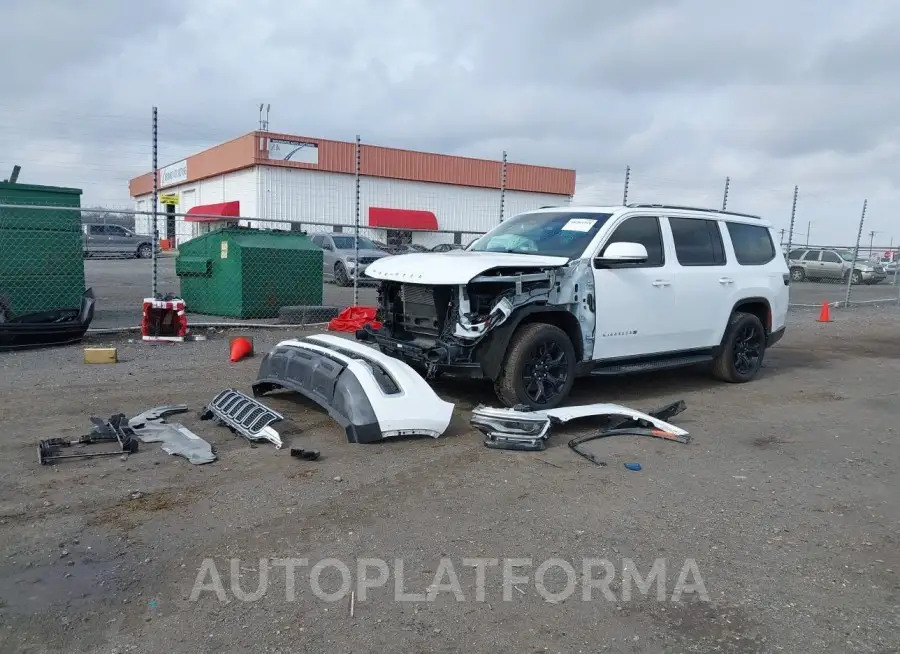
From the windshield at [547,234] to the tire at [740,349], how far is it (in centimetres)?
221

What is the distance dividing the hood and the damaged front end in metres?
0.05

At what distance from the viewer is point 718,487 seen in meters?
4.75

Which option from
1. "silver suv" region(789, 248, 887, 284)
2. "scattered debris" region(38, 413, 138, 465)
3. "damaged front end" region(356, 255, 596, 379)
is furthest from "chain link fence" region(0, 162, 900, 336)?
"silver suv" region(789, 248, 887, 284)

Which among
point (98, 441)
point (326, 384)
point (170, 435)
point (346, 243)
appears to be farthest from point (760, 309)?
point (346, 243)

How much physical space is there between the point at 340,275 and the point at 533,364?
1371 cm

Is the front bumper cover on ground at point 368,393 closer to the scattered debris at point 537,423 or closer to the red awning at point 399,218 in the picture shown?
the scattered debris at point 537,423

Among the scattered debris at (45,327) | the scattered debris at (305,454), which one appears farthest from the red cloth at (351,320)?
the scattered debris at (305,454)

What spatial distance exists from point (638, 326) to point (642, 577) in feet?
12.2

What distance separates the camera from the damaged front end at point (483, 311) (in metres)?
5.90

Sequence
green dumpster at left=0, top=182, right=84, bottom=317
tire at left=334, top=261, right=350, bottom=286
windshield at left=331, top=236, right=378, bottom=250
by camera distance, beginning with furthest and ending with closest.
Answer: windshield at left=331, top=236, right=378, bottom=250, tire at left=334, top=261, right=350, bottom=286, green dumpster at left=0, top=182, right=84, bottom=317

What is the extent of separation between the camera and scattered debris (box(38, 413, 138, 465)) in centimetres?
475

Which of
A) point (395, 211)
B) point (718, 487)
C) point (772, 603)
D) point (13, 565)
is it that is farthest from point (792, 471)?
point (395, 211)

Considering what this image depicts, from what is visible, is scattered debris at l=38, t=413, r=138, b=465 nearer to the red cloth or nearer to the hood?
the hood

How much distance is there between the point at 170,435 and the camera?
17.3 feet
